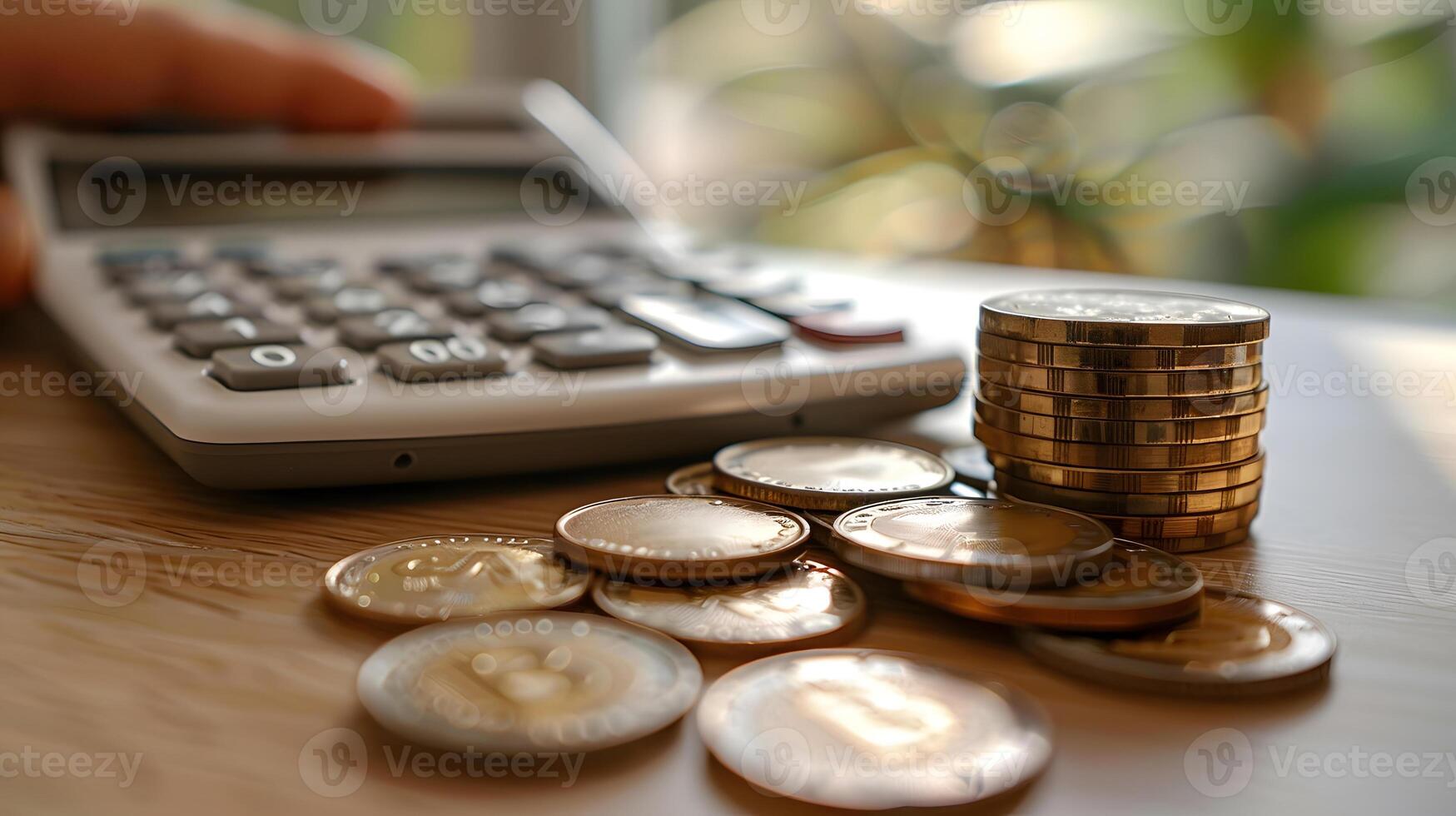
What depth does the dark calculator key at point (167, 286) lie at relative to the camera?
563mm

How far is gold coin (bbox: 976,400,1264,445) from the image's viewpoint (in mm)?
386

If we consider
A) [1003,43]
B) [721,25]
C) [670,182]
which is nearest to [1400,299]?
[1003,43]

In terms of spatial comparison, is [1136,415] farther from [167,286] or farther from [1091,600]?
[167,286]

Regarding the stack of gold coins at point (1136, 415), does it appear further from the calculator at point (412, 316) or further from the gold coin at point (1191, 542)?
the calculator at point (412, 316)

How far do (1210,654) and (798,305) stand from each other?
331 mm


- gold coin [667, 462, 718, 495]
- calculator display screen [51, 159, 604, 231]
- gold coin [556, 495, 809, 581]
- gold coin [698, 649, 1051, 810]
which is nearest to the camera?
gold coin [698, 649, 1051, 810]

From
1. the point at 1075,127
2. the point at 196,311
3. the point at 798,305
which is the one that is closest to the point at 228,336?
the point at 196,311

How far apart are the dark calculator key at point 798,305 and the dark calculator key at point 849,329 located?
0.03ft

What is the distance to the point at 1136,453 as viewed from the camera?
389 millimetres

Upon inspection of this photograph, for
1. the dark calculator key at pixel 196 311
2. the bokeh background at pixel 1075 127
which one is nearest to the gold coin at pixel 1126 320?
the dark calculator key at pixel 196 311

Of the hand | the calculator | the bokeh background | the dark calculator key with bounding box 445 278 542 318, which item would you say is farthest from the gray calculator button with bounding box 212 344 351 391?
the bokeh background

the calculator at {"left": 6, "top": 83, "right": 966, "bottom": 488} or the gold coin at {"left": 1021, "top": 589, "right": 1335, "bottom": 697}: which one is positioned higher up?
the calculator at {"left": 6, "top": 83, "right": 966, "bottom": 488}

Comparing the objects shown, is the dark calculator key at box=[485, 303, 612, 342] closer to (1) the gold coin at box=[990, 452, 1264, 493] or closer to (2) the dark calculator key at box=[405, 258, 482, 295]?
(2) the dark calculator key at box=[405, 258, 482, 295]

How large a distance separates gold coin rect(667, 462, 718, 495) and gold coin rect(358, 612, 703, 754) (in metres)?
0.14
